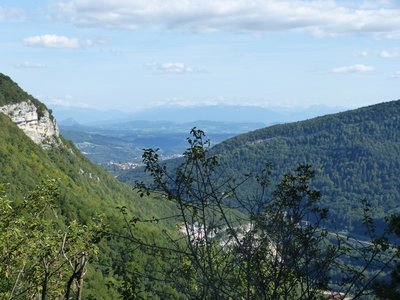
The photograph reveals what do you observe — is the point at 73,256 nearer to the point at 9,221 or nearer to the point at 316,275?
the point at 9,221

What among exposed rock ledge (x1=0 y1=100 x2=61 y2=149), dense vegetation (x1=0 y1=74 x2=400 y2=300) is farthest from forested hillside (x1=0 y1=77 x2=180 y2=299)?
dense vegetation (x1=0 y1=74 x2=400 y2=300)

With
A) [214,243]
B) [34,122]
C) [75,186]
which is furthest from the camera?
[34,122]

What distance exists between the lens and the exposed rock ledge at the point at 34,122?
121 m

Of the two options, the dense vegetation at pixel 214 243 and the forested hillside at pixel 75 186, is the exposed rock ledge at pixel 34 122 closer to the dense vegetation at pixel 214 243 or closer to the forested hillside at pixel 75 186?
the forested hillside at pixel 75 186

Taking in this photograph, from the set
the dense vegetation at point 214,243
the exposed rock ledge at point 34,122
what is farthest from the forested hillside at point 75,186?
the dense vegetation at point 214,243

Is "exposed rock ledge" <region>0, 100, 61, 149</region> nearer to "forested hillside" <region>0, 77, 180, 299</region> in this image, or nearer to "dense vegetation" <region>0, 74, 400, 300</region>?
"forested hillside" <region>0, 77, 180, 299</region>

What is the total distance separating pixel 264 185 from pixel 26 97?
411 ft

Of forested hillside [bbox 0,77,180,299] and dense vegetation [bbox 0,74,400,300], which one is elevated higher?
dense vegetation [bbox 0,74,400,300]

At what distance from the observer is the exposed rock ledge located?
12062 cm

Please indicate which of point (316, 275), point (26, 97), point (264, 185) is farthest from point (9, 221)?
point (26, 97)

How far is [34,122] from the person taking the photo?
5000 inches

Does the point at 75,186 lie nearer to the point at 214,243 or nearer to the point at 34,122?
the point at 34,122

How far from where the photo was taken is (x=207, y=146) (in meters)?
12.2

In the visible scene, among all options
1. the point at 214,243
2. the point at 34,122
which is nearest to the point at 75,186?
the point at 34,122
